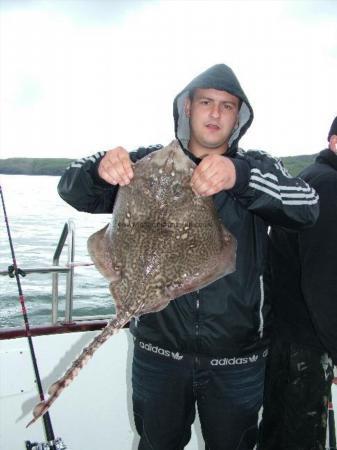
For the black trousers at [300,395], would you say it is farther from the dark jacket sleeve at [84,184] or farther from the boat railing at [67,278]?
the boat railing at [67,278]

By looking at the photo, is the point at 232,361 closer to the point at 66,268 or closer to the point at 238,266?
the point at 238,266

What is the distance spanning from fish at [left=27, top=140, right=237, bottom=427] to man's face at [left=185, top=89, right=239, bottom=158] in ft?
1.70

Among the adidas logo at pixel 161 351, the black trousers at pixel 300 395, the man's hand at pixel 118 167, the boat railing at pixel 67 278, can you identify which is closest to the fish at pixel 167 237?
the man's hand at pixel 118 167

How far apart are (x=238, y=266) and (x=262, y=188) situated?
0.50 m

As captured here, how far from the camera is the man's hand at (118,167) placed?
235cm

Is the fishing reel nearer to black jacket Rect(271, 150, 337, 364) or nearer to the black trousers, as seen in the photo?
the black trousers

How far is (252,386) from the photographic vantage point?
2.70 m

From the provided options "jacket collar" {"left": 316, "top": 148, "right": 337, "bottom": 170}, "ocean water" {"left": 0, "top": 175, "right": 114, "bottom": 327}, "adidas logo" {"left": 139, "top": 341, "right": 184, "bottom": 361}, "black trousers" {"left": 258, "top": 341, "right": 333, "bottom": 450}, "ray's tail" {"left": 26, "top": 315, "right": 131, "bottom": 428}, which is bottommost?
"ocean water" {"left": 0, "top": 175, "right": 114, "bottom": 327}

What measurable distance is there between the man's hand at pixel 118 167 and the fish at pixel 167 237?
58 mm

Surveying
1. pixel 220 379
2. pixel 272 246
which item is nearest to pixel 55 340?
pixel 220 379

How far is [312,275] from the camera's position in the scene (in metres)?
2.73

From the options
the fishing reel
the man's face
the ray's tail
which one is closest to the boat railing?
the fishing reel

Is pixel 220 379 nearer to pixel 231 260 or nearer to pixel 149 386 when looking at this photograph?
pixel 149 386

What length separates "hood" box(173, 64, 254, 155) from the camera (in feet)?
9.37
